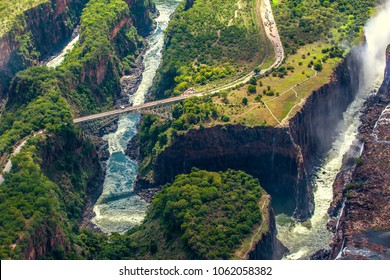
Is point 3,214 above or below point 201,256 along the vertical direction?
above

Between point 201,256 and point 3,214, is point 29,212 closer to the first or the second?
point 3,214

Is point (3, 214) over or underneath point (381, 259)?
over
